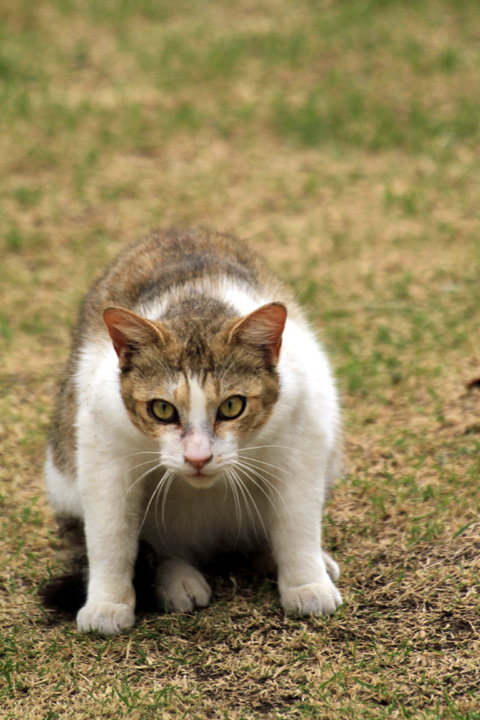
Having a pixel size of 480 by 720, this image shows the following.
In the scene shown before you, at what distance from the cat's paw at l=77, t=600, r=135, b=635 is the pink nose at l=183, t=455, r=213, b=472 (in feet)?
2.28

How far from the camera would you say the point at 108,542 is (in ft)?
10.1

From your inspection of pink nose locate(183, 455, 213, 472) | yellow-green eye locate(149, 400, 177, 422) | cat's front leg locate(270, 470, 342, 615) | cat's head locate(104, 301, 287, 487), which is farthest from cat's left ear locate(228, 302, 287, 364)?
cat's front leg locate(270, 470, 342, 615)

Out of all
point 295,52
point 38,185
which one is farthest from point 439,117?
point 38,185

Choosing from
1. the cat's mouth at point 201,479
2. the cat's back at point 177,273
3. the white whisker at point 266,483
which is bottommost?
the white whisker at point 266,483

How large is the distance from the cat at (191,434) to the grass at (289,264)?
214mm

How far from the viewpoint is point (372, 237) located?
21.0 ft

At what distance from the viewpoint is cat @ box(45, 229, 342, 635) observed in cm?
285

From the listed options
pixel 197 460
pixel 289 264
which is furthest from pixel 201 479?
pixel 289 264

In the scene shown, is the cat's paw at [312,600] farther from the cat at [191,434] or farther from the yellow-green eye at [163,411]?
the yellow-green eye at [163,411]

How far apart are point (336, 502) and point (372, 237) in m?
2.96

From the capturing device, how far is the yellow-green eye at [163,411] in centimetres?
284

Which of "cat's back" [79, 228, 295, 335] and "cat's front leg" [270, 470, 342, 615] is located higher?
"cat's back" [79, 228, 295, 335]

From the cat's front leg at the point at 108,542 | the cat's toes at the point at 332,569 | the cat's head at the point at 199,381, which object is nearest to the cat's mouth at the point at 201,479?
the cat's head at the point at 199,381

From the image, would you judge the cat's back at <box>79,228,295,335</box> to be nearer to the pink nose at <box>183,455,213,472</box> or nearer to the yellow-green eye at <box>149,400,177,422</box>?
the yellow-green eye at <box>149,400,177,422</box>
